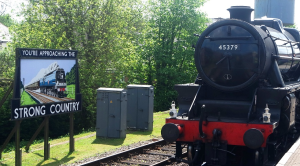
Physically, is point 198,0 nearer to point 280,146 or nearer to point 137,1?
point 137,1

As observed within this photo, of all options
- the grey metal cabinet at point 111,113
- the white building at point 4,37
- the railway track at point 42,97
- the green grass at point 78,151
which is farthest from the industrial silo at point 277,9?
the railway track at point 42,97

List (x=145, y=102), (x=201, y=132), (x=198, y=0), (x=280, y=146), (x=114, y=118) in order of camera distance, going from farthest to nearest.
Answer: (x=198, y=0) → (x=145, y=102) → (x=114, y=118) → (x=280, y=146) → (x=201, y=132)

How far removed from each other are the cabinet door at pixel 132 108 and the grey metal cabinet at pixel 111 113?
1.32 metres

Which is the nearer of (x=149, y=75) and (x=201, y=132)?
(x=201, y=132)

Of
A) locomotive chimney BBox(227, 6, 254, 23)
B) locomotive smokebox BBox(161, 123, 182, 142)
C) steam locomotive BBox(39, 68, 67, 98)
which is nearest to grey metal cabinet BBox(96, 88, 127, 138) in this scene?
steam locomotive BBox(39, 68, 67, 98)

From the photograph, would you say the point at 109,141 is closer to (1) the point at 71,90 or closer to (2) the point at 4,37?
(1) the point at 71,90

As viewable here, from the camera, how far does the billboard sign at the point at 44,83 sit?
726 cm

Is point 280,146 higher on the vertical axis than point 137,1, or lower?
lower

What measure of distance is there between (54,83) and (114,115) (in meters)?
2.40

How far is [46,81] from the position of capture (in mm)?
7973

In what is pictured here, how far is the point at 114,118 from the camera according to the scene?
1004 cm

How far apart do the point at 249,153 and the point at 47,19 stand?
15551 mm

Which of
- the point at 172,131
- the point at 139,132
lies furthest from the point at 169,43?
the point at 172,131

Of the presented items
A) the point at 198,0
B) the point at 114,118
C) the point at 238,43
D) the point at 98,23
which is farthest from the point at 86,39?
the point at 238,43
